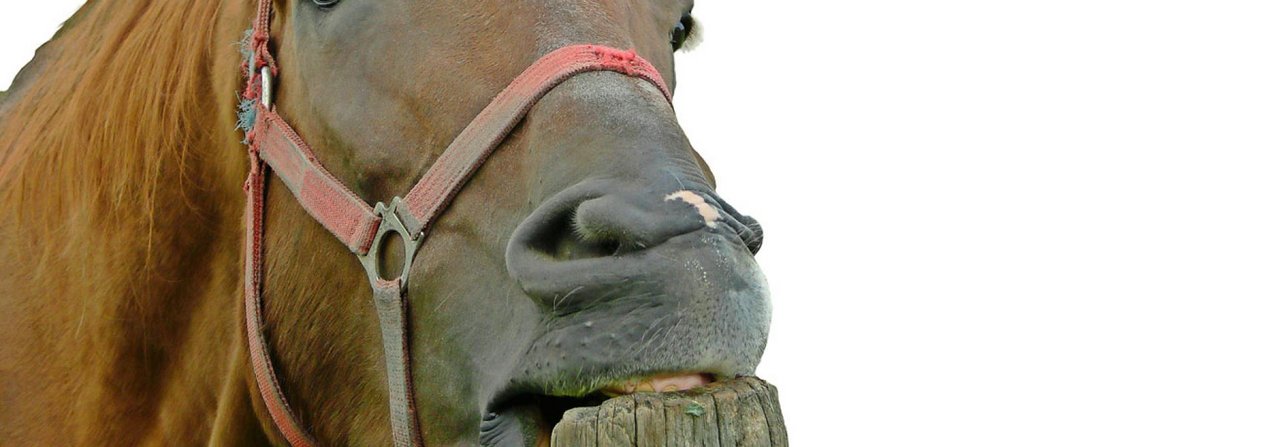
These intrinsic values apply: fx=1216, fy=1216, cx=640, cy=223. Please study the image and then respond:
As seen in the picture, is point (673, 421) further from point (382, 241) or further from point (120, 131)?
point (120, 131)

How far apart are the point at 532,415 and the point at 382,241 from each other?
574 mm

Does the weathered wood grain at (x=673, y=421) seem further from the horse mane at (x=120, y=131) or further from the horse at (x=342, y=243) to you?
the horse mane at (x=120, y=131)

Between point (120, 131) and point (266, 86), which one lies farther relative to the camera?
point (120, 131)

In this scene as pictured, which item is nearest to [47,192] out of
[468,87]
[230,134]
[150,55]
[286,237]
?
[150,55]

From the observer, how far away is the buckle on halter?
264cm

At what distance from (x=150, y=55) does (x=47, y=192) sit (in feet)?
1.69

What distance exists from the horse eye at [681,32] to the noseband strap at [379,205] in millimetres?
733

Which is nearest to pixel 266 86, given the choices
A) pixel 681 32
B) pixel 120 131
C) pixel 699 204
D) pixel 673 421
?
pixel 120 131

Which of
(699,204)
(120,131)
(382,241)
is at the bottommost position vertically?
(699,204)

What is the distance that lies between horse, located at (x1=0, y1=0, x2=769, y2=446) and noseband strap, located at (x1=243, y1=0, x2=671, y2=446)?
0.02 m

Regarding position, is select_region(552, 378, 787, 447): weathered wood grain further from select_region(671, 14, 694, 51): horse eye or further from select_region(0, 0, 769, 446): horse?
select_region(671, 14, 694, 51): horse eye

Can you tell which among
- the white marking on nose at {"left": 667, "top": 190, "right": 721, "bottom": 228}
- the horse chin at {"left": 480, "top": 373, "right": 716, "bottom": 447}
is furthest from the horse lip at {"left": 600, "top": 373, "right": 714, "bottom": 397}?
the white marking on nose at {"left": 667, "top": 190, "right": 721, "bottom": 228}

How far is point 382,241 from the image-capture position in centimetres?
271

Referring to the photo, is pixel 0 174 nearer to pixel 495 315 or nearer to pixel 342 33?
pixel 342 33
